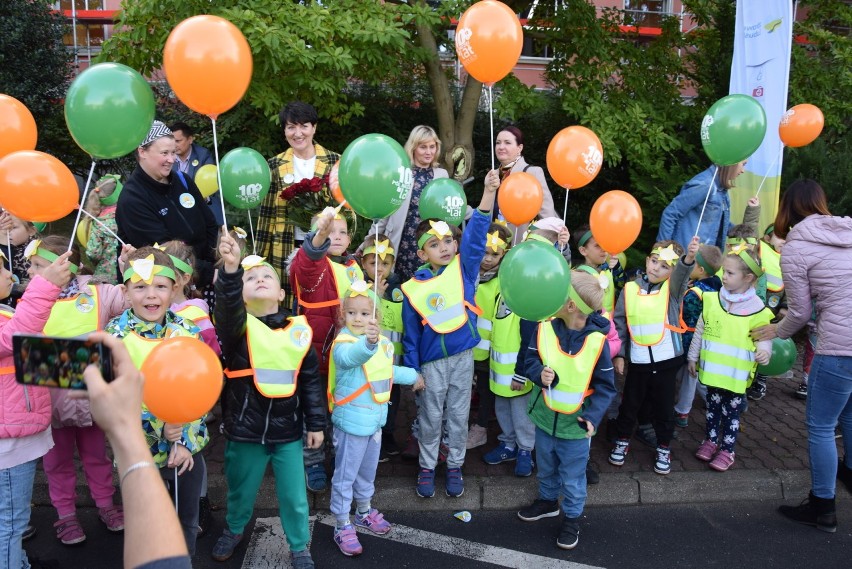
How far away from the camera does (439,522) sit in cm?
378

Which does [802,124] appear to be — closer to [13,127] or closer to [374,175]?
[374,175]

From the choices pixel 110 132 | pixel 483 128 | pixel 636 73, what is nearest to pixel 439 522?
pixel 110 132

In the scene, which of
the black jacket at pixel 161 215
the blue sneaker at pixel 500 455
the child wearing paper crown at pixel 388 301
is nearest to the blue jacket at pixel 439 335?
the child wearing paper crown at pixel 388 301

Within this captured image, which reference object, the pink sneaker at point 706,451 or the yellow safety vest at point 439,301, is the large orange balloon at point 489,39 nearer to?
the yellow safety vest at point 439,301

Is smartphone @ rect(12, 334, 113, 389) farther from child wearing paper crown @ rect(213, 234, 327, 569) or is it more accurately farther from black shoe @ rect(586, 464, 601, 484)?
black shoe @ rect(586, 464, 601, 484)

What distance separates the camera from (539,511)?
150 inches

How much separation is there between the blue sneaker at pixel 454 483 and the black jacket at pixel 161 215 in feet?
6.71

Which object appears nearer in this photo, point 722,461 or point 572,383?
point 572,383

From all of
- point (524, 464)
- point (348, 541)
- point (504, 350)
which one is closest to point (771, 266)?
point (504, 350)

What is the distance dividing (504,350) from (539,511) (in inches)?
39.9

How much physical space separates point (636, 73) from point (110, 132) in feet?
22.5

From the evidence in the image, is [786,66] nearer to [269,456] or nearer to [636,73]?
[636,73]

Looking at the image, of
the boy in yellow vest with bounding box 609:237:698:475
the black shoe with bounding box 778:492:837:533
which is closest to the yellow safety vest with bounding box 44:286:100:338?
the boy in yellow vest with bounding box 609:237:698:475

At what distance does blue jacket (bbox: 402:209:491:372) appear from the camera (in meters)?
3.84
